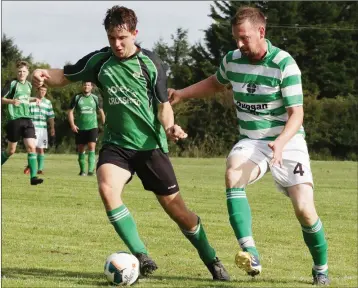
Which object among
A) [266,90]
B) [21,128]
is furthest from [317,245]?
[21,128]

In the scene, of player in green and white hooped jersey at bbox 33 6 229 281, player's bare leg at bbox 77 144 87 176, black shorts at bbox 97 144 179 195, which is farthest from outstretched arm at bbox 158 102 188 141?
player's bare leg at bbox 77 144 87 176

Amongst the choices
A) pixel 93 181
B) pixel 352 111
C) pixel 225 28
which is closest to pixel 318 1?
pixel 225 28

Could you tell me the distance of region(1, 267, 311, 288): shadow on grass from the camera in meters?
7.30

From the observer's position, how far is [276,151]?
7.15 m

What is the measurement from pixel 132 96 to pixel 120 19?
61 cm

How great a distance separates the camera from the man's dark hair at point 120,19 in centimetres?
740

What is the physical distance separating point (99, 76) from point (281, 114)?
4.93 feet

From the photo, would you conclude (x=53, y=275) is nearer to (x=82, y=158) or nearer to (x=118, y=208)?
(x=118, y=208)

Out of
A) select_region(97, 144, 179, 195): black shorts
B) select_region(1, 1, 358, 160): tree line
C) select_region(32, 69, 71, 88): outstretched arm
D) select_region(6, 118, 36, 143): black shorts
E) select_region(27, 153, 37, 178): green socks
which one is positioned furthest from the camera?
select_region(1, 1, 358, 160): tree line

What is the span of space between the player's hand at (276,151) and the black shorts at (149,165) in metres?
0.94

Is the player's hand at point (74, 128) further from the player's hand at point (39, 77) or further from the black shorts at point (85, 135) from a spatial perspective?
the player's hand at point (39, 77)

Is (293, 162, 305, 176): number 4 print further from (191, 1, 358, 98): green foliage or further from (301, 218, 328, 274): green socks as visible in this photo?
(191, 1, 358, 98): green foliage

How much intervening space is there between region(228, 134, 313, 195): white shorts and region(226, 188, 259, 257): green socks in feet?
0.72

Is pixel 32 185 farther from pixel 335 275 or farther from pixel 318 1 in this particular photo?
pixel 318 1
